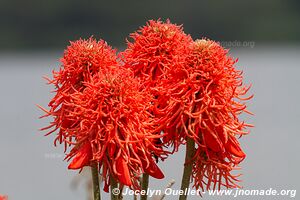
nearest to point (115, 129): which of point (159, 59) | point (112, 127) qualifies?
point (112, 127)

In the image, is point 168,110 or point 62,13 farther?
point 62,13

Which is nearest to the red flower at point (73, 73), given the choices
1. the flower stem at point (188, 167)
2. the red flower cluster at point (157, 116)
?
the red flower cluster at point (157, 116)

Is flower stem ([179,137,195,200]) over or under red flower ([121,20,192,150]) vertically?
under

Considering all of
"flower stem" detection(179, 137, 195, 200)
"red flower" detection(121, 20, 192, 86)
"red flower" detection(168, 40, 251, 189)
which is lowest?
"flower stem" detection(179, 137, 195, 200)

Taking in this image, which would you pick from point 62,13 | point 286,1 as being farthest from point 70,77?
point 286,1

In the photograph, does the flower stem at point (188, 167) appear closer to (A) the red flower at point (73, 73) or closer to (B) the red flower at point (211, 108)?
(B) the red flower at point (211, 108)

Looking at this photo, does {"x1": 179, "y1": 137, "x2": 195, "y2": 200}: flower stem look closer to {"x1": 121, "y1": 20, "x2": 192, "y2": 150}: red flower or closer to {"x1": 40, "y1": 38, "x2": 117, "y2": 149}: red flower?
{"x1": 121, "y1": 20, "x2": 192, "y2": 150}: red flower

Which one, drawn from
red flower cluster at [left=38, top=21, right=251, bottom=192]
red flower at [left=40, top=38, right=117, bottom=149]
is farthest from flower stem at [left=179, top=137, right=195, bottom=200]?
red flower at [left=40, top=38, right=117, bottom=149]

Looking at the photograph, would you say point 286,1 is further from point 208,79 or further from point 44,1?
point 208,79
